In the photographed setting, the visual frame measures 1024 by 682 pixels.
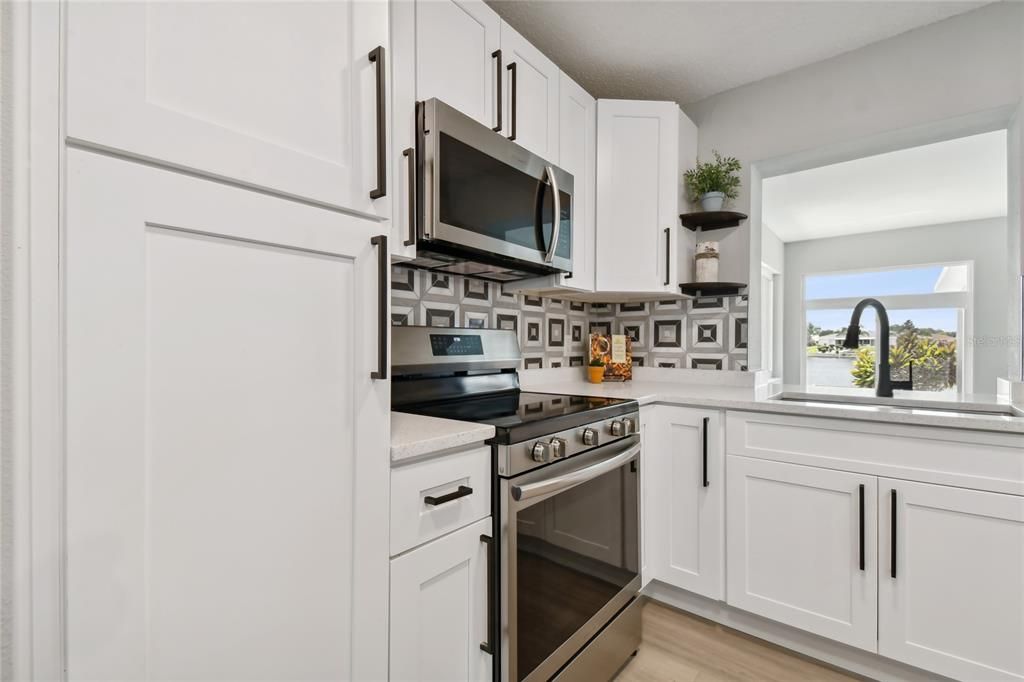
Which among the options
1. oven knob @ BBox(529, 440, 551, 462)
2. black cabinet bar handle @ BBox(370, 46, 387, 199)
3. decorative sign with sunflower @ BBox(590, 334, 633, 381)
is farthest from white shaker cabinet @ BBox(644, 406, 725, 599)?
black cabinet bar handle @ BBox(370, 46, 387, 199)

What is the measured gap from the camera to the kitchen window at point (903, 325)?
3.50 m

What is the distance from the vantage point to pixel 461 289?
1.98m

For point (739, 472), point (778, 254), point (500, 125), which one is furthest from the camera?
point (778, 254)

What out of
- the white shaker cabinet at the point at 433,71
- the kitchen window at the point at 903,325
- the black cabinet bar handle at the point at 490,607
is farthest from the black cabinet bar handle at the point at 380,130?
the kitchen window at the point at 903,325

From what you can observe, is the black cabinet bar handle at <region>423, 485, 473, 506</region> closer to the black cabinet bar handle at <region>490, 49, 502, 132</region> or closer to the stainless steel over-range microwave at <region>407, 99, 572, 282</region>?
the stainless steel over-range microwave at <region>407, 99, 572, 282</region>

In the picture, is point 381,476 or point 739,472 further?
point 739,472

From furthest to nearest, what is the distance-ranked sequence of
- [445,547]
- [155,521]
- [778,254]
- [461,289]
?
[778,254] → [461,289] → [445,547] → [155,521]

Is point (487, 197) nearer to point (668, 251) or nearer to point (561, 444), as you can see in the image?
point (561, 444)

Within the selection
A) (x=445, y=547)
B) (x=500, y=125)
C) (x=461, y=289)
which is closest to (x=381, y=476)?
(x=445, y=547)

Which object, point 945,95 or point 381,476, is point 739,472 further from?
point 945,95

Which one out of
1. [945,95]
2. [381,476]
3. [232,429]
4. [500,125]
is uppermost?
[945,95]

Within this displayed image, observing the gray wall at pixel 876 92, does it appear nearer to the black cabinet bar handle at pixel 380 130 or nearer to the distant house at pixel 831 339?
the black cabinet bar handle at pixel 380 130

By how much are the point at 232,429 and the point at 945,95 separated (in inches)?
111

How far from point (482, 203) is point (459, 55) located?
1.57 feet
